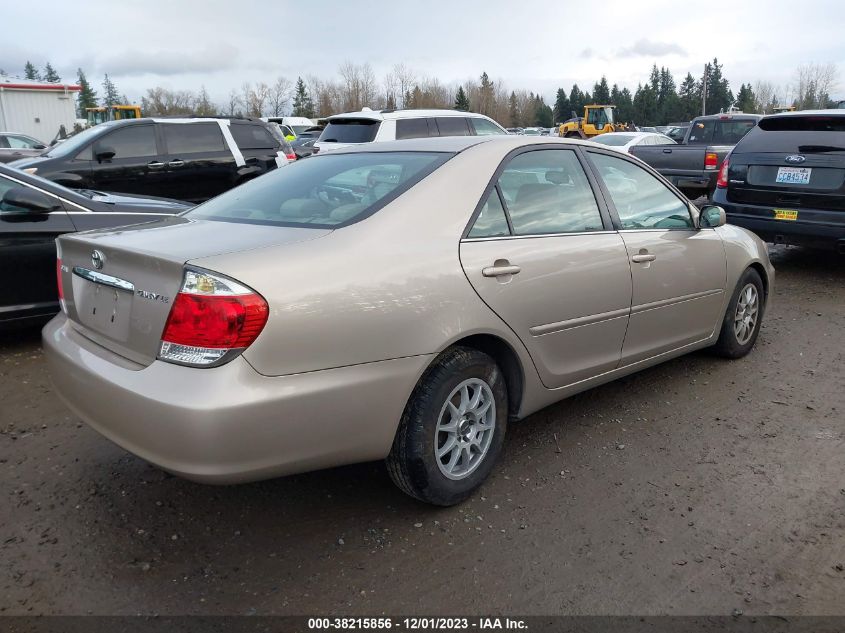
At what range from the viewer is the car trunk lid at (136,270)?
Result: 251 centimetres

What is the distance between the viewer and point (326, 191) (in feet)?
10.8

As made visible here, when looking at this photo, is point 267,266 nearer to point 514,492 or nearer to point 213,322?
point 213,322

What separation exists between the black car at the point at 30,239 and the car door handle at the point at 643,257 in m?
4.00

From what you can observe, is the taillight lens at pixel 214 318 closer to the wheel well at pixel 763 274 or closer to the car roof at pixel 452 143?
the car roof at pixel 452 143

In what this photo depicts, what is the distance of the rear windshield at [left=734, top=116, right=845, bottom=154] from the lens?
22.4ft

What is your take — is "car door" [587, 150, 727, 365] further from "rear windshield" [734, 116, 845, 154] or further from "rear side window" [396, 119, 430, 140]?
"rear side window" [396, 119, 430, 140]

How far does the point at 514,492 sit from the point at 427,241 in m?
1.23

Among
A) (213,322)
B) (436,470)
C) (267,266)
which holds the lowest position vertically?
(436,470)

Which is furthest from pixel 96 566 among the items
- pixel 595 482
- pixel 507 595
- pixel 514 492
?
pixel 595 482

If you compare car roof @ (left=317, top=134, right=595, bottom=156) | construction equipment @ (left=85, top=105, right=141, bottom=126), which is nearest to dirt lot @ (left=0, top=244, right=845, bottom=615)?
car roof @ (left=317, top=134, right=595, bottom=156)

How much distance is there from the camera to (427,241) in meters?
2.87

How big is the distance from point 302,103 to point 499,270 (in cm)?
9689

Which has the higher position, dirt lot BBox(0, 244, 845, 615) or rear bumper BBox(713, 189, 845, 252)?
rear bumper BBox(713, 189, 845, 252)

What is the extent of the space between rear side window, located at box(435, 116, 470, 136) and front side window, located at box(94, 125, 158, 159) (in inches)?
170
